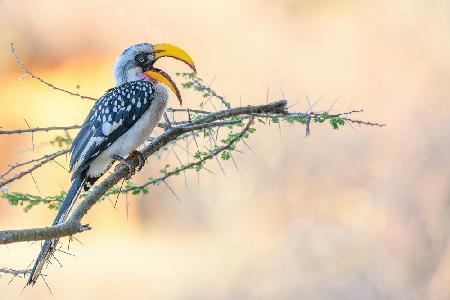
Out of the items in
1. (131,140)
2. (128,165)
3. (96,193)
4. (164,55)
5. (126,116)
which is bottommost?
(96,193)

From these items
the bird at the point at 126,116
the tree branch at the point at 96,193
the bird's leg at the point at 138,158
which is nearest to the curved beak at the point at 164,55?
the bird at the point at 126,116

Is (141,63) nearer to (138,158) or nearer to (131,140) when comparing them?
(131,140)

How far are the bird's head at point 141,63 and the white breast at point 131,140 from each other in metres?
0.13

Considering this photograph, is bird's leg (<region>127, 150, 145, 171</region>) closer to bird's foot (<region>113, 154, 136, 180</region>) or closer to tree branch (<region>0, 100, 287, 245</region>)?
bird's foot (<region>113, 154, 136, 180</region>)

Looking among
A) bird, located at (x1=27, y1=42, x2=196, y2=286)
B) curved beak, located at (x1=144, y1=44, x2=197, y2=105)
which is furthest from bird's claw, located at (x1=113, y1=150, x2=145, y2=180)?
curved beak, located at (x1=144, y1=44, x2=197, y2=105)

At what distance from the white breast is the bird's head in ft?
0.44

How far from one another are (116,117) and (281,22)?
6.65 metres

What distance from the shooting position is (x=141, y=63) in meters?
3.60

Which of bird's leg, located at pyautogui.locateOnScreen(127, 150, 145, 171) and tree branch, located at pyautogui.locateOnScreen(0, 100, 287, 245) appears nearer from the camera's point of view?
tree branch, located at pyautogui.locateOnScreen(0, 100, 287, 245)

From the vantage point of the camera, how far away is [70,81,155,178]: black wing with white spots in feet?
10.8

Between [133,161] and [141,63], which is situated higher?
[141,63]

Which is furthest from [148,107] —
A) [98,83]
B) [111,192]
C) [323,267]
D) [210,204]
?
[98,83]

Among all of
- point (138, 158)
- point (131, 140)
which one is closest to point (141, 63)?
point (131, 140)

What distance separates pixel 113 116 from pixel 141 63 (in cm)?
31
